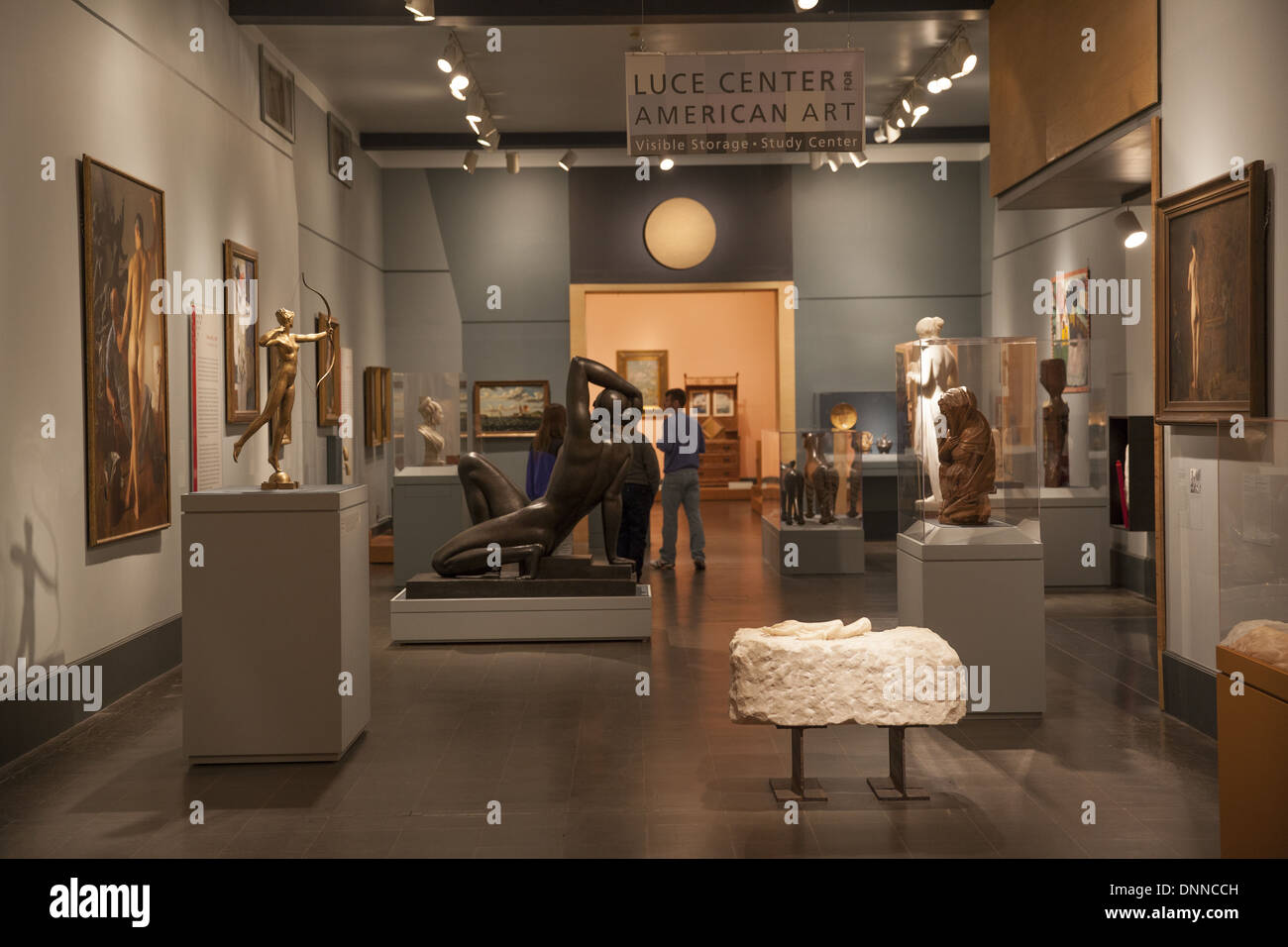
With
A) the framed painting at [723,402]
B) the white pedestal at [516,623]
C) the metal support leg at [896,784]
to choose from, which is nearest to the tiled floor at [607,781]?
the metal support leg at [896,784]

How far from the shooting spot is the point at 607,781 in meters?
5.14

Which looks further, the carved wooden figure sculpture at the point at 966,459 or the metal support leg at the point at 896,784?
the carved wooden figure sculpture at the point at 966,459

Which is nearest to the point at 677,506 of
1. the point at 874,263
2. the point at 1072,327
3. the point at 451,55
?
the point at 1072,327

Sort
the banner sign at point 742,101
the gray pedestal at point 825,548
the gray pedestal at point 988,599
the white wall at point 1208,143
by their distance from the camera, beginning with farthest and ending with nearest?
the gray pedestal at point 825,548
the banner sign at point 742,101
the gray pedestal at point 988,599
the white wall at point 1208,143

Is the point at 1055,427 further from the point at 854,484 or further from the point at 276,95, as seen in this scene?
the point at 276,95

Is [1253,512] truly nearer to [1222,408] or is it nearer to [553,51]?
[1222,408]

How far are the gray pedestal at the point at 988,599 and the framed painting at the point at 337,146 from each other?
9.38 meters

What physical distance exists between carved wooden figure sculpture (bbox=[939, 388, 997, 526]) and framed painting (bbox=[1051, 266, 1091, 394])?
19.0 feet

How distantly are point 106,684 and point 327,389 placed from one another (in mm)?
6279

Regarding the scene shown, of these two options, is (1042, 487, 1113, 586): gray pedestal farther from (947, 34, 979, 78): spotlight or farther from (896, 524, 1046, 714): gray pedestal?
(896, 524, 1046, 714): gray pedestal

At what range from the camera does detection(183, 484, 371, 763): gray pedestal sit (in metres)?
5.34

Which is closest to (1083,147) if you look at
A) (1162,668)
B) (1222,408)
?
(1222,408)

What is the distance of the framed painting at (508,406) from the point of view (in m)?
16.1

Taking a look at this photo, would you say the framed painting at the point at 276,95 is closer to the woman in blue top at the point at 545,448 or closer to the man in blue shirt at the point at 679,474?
the woman in blue top at the point at 545,448
